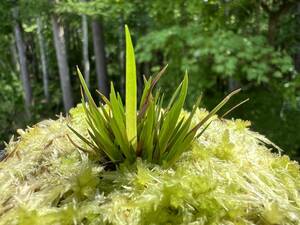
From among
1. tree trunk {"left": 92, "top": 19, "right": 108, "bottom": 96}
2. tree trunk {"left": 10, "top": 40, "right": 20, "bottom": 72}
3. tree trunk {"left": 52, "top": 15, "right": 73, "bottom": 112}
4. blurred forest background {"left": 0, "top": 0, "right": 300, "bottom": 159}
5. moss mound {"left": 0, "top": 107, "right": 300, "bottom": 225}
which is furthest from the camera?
tree trunk {"left": 10, "top": 40, "right": 20, "bottom": 72}

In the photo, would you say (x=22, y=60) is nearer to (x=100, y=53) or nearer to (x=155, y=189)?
(x=100, y=53)

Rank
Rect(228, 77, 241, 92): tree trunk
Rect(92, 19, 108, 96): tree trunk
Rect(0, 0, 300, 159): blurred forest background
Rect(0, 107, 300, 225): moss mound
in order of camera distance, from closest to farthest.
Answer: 1. Rect(0, 107, 300, 225): moss mound
2. Rect(0, 0, 300, 159): blurred forest background
3. Rect(228, 77, 241, 92): tree trunk
4. Rect(92, 19, 108, 96): tree trunk

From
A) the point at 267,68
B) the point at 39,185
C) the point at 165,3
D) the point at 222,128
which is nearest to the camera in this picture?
the point at 39,185

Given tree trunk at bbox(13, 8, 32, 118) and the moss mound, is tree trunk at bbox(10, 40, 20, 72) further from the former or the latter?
the moss mound

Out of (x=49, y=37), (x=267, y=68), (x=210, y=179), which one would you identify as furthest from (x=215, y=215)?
(x=49, y=37)

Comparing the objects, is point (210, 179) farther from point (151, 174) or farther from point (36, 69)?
point (36, 69)

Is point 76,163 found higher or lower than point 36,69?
higher

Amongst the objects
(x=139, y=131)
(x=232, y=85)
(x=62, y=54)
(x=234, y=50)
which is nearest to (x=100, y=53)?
(x=62, y=54)

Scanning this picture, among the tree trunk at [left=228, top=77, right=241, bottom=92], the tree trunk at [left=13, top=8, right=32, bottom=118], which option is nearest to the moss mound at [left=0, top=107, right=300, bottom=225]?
the tree trunk at [left=228, top=77, right=241, bottom=92]
